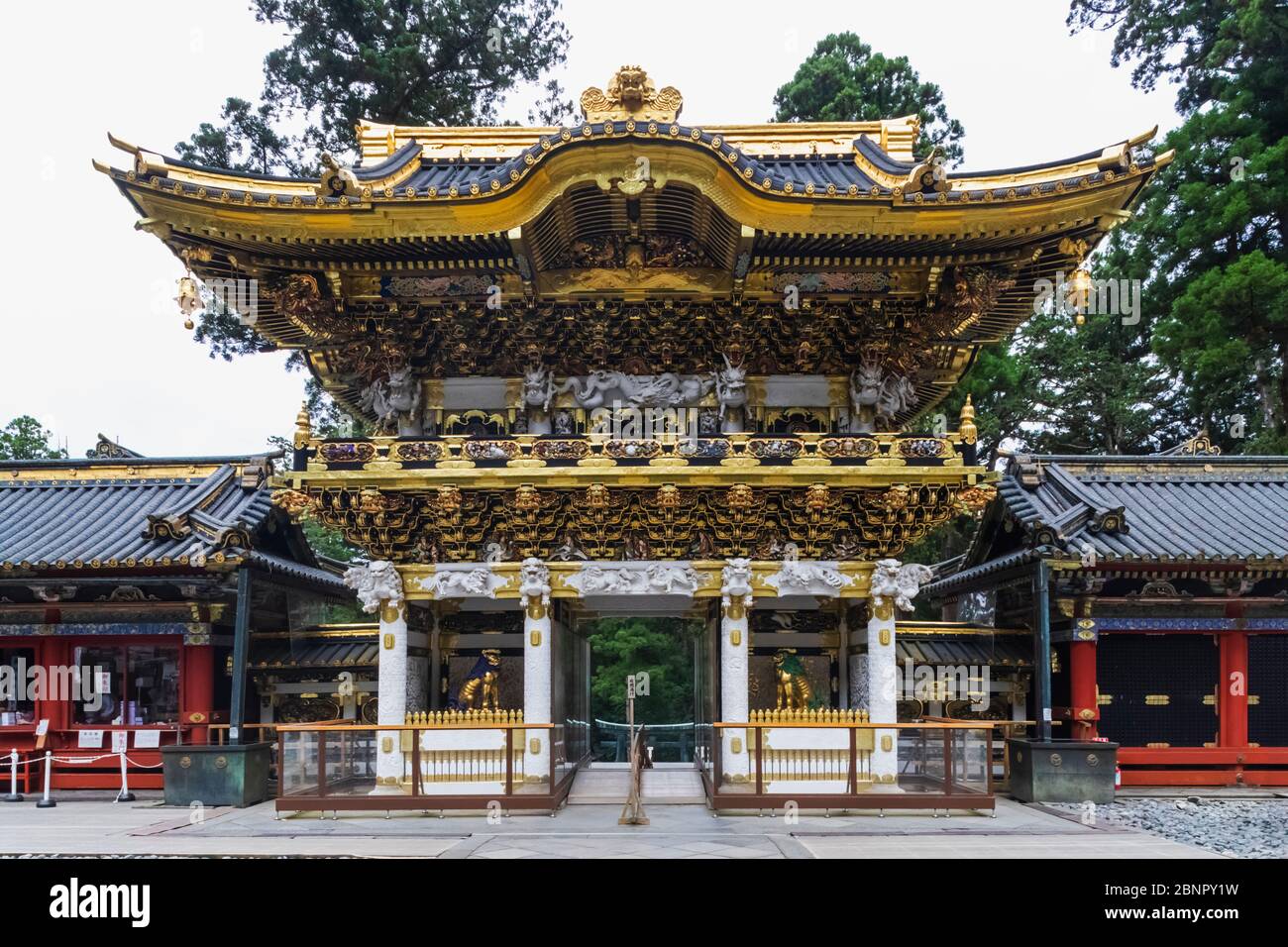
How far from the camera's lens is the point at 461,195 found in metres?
14.0

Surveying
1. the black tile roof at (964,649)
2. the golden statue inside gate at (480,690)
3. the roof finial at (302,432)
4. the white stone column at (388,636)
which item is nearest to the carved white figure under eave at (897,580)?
the black tile roof at (964,649)

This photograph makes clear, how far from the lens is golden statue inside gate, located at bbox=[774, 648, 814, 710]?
16375mm

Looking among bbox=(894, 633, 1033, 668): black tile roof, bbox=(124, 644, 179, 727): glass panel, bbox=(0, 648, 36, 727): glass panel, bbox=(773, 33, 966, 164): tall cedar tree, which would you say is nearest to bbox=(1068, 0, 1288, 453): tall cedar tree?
bbox=(773, 33, 966, 164): tall cedar tree

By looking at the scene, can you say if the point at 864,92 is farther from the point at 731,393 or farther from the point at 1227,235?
the point at 731,393

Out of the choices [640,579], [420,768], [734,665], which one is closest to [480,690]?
[420,768]

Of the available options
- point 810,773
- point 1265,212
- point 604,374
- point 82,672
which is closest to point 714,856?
point 810,773

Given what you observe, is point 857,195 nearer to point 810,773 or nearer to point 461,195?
point 461,195

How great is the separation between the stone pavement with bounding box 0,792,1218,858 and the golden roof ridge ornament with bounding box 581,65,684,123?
966 centimetres

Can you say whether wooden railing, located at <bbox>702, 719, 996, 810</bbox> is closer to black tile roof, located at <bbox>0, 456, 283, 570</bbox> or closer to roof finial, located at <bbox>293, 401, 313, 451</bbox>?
roof finial, located at <bbox>293, 401, 313, 451</bbox>

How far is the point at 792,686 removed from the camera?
53.9 ft

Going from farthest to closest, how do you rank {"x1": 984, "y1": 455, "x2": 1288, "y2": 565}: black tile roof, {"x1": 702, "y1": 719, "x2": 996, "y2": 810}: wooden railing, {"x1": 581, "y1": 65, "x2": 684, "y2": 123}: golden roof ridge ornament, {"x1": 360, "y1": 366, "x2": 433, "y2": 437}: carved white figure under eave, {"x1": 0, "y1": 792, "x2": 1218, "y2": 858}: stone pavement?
{"x1": 984, "y1": 455, "x2": 1288, "y2": 565}: black tile roof, {"x1": 360, "y1": 366, "x2": 433, "y2": 437}: carved white figure under eave, {"x1": 581, "y1": 65, "x2": 684, "y2": 123}: golden roof ridge ornament, {"x1": 702, "y1": 719, "x2": 996, "y2": 810}: wooden railing, {"x1": 0, "y1": 792, "x2": 1218, "y2": 858}: stone pavement

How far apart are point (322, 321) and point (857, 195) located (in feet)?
27.1

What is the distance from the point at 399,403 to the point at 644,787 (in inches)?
309

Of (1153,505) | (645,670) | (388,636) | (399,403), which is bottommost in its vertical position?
(645,670)
